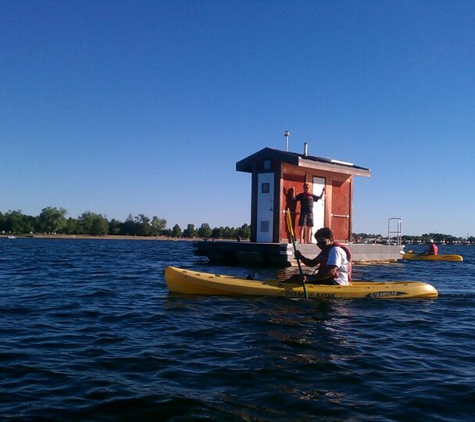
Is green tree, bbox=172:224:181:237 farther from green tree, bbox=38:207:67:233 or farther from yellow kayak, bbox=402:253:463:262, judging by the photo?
yellow kayak, bbox=402:253:463:262

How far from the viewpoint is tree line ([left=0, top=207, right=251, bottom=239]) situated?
106 m

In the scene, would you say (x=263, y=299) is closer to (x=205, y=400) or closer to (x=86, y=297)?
(x=86, y=297)

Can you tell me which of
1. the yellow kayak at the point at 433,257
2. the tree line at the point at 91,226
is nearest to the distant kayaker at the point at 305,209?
the yellow kayak at the point at 433,257

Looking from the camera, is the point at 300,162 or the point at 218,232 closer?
the point at 300,162

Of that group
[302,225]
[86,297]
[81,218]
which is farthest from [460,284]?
[81,218]

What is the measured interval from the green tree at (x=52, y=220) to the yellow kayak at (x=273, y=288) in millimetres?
103864

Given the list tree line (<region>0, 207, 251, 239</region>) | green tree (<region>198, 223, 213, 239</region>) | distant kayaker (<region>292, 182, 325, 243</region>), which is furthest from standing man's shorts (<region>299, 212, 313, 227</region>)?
green tree (<region>198, 223, 213, 239</region>)

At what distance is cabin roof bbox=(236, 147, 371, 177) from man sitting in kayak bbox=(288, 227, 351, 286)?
8.76m

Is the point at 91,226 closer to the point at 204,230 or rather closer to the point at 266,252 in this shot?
the point at 204,230

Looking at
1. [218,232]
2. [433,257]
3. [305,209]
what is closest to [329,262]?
[305,209]

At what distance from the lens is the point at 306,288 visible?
959 cm

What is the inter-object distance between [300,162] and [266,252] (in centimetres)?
359

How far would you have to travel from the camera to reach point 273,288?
387 inches

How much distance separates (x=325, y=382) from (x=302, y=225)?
45.7 ft
